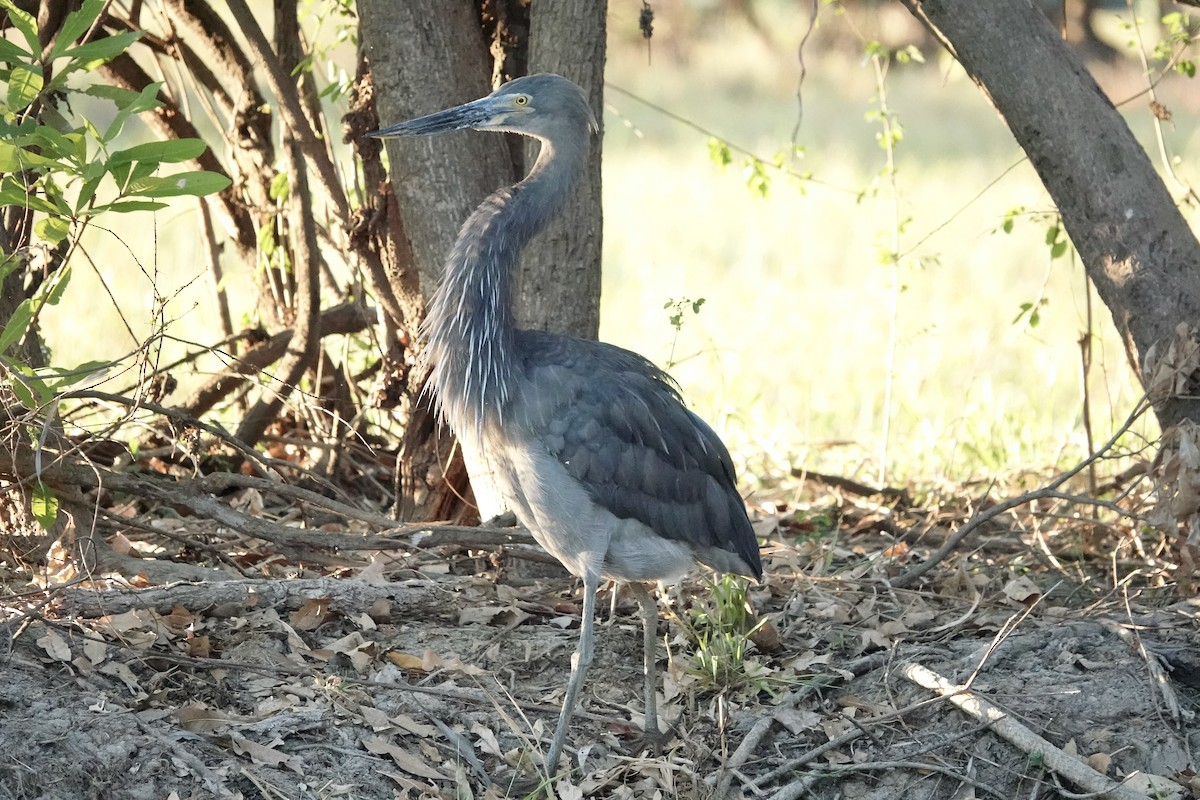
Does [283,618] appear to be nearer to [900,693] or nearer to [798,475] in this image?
[900,693]

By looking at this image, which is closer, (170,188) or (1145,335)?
(170,188)

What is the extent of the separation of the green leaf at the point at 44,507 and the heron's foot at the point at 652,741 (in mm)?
1792

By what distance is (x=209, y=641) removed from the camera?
373 centimetres

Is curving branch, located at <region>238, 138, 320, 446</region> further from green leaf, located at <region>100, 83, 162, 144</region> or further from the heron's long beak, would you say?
green leaf, located at <region>100, 83, 162, 144</region>

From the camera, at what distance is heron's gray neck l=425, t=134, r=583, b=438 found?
3746 millimetres

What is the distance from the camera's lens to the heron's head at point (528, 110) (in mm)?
3910

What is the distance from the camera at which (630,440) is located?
3.78 m

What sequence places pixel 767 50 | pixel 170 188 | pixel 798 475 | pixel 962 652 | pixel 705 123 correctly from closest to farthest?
pixel 170 188, pixel 962 652, pixel 798 475, pixel 705 123, pixel 767 50

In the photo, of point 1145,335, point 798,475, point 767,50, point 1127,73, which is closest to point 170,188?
point 1145,335

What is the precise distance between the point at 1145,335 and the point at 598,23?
6.75 feet

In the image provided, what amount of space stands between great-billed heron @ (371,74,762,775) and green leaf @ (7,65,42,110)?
93cm

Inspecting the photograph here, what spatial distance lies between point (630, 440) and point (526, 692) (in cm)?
83

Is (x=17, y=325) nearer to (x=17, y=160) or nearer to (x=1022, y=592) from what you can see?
(x=17, y=160)

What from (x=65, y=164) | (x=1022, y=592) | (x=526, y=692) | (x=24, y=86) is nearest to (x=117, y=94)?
(x=24, y=86)
